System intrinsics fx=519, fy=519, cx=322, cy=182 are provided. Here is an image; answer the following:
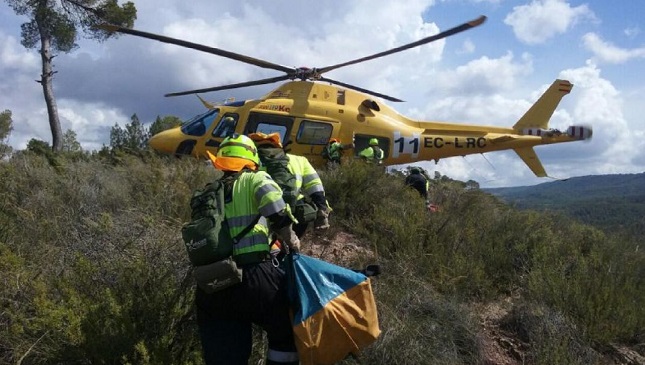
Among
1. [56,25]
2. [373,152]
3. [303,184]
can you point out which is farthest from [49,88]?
[303,184]

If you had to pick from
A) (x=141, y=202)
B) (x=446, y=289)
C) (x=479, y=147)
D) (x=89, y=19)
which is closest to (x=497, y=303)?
(x=446, y=289)

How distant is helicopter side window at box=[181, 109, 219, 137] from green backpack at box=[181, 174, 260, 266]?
28.2ft

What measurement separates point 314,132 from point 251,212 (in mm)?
8390

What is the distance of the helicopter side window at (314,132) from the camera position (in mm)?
11516

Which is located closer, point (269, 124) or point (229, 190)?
point (229, 190)

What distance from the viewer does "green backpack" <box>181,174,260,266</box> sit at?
3125mm

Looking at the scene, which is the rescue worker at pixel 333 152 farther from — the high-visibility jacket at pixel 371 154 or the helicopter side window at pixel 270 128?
the helicopter side window at pixel 270 128

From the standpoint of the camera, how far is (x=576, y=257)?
20.9 ft

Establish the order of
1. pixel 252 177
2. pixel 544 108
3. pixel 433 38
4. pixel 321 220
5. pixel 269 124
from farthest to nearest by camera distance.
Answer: pixel 544 108
pixel 269 124
pixel 433 38
pixel 321 220
pixel 252 177

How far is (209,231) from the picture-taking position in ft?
10.3

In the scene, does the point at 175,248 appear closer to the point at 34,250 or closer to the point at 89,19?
the point at 34,250

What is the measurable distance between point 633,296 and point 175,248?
4739 millimetres

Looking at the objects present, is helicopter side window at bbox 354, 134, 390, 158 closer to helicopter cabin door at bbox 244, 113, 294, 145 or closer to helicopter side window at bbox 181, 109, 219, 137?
helicopter cabin door at bbox 244, 113, 294, 145

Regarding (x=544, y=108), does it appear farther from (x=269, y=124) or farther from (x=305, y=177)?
(x=305, y=177)
